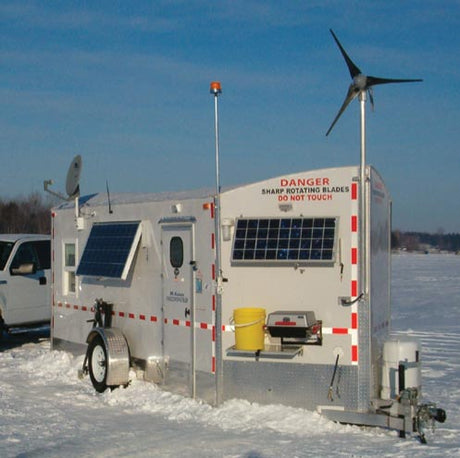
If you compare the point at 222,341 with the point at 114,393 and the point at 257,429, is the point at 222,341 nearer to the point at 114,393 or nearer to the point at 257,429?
the point at 257,429

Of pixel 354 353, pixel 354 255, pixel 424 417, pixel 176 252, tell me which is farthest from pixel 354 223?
pixel 176 252

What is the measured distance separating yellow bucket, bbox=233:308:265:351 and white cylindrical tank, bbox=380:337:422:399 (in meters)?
1.35

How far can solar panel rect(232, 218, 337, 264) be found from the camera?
25.8 ft

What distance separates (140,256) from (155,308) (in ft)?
2.50

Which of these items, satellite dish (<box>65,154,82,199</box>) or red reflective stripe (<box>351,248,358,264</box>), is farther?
satellite dish (<box>65,154,82,199</box>)

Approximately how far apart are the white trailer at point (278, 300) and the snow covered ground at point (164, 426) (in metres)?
0.23

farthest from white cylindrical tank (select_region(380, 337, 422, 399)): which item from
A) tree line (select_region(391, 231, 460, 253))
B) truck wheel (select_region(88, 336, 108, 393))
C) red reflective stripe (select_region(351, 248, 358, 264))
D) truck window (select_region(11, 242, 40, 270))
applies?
tree line (select_region(391, 231, 460, 253))

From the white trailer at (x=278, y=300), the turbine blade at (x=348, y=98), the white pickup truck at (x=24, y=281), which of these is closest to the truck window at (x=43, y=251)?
the white pickup truck at (x=24, y=281)

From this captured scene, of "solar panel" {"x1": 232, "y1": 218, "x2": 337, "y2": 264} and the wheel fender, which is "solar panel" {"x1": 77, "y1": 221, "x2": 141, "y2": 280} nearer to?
the wheel fender

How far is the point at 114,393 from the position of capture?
9414mm

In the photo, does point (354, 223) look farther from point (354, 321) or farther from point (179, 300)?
point (179, 300)

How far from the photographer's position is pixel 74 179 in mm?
11250

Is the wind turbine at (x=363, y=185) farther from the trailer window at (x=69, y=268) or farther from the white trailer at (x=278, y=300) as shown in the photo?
the trailer window at (x=69, y=268)

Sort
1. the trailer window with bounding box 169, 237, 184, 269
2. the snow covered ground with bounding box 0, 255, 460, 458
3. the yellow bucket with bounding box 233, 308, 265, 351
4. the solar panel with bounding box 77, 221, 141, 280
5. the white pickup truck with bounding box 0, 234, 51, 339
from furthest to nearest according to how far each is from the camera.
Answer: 1. the white pickup truck with bounding box 0, 234, 51, 339
2. the solar panel with bounding box 77, 221, 141, 280
3. the trailer window with bounding box 169, 237, 184, 269
4. the yellow bucket with bounding box 233, 308, 265, 351
5. the snow covered ground with bounding box 0, 255, 460, 458
